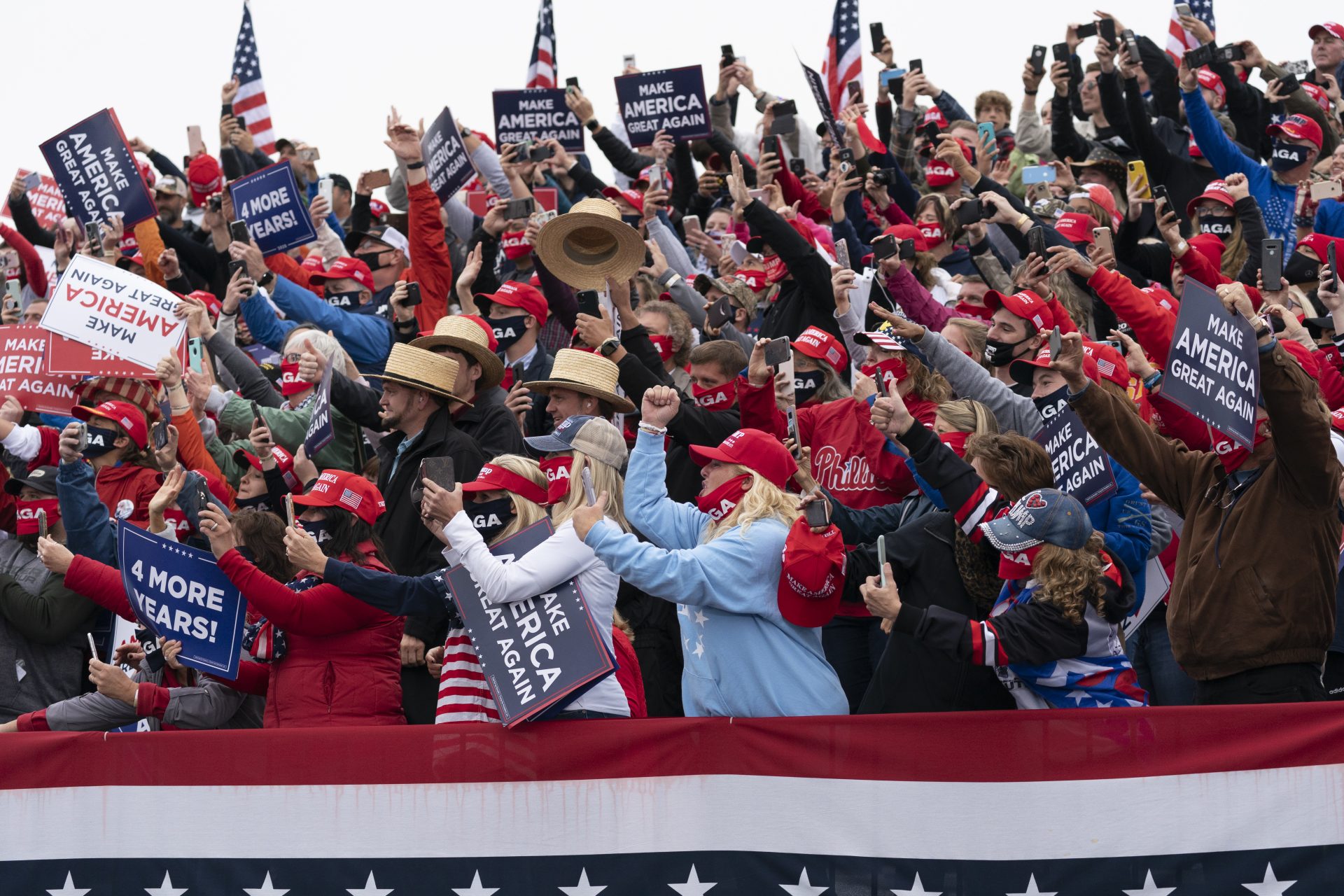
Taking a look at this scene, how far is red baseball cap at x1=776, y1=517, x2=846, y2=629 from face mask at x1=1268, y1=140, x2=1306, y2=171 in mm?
7280

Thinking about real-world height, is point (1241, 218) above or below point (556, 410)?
above

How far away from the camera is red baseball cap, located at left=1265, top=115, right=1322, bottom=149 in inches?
463

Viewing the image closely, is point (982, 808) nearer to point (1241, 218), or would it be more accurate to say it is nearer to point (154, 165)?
point (1241, 218)

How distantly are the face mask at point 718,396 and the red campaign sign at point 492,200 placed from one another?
3678 mm

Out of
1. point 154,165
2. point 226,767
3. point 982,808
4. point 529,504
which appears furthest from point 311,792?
point 154,165

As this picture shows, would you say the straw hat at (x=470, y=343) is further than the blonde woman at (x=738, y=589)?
Yes

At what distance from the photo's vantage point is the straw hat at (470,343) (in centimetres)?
880

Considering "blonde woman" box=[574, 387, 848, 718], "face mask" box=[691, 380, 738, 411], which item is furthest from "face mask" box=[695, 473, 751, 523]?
"face mask" box=[691, 380, 738, 411]

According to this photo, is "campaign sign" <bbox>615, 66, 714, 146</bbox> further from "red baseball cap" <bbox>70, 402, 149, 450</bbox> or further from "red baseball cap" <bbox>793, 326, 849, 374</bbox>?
"red baseball cap" <bbox>70, 402, 149, 450</bbox>

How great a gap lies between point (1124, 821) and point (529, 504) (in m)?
2.58

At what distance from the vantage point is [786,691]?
243 inches

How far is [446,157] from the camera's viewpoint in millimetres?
12812

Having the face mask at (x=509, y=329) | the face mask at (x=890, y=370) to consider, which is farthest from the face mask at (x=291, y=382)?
the face mask at (x=890, y=370)

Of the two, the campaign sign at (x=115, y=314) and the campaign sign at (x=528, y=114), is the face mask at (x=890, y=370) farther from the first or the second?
the campaign sign at (x=528, y=114)
